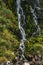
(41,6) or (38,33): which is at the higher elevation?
(41,6)

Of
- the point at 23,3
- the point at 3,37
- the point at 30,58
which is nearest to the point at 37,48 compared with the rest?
the point at 30,58

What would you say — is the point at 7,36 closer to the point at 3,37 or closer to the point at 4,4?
the point at 3,37

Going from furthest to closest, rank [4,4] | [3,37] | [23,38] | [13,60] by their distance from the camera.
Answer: [4,4] < [23,38] < [3,37] < [13,60]

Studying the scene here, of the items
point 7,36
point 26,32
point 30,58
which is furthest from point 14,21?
point 30,58

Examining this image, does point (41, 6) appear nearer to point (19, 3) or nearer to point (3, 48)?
point (19, 3)

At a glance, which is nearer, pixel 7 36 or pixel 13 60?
pixel 13 60

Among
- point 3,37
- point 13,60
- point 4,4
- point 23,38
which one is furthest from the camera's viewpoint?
point 4,4

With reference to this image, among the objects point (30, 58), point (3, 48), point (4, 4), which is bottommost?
point (30, 58)
